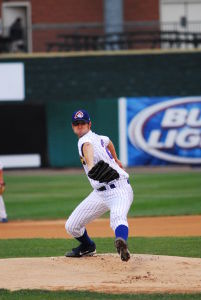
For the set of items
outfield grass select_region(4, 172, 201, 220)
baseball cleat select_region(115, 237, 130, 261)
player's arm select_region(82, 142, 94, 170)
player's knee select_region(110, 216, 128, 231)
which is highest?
player's arm select_region(82, 142, 94, 170)

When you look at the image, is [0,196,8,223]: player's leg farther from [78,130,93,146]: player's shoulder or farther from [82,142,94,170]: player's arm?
[82,142,94,170]: player's arm

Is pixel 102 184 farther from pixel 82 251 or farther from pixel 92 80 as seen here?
pixel 92 80

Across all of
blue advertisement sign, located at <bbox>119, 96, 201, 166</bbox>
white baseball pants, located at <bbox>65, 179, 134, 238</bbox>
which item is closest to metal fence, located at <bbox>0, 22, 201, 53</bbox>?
blue advertisement sign, located at <bbox>119, 96, 201, 166</bbox>

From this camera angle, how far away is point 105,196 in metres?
9.91

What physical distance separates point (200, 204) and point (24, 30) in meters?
13.2

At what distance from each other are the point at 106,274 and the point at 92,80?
69.4 ft

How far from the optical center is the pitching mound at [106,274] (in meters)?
8.73

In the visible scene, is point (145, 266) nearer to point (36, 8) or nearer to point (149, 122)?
point (149, 122)

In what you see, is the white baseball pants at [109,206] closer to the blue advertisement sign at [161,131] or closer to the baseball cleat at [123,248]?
the baseball cleat at [123,248]

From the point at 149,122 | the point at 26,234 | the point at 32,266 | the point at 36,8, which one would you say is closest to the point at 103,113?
the point at 149,122

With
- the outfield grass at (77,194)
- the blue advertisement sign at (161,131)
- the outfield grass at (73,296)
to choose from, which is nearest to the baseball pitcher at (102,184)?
the outfield grass at (73,296)

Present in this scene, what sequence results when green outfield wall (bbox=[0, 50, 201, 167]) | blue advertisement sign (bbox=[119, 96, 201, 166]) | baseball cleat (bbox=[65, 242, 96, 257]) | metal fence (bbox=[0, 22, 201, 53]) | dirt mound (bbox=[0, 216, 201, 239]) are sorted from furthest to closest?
green outfield wall (bbox=[0, 50, 201, 167])
metal fence (bbox=[0, 22, 201, 53])
blue advertisement sign (bbox=[119, 96, 201, 166])
dirt mound (bbox=[0, 216, 201, 239])
baseball cleat (bbox=[65, 242, 96, 257])

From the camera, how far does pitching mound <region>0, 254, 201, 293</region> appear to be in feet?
28.7

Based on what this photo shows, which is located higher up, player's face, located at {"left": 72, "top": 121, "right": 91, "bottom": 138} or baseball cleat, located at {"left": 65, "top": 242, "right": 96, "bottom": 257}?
player's face, located at {"left": 72, "top": 121, "right": 91, "bottom": 138}
